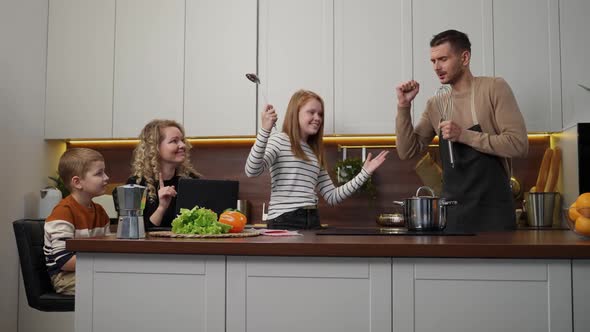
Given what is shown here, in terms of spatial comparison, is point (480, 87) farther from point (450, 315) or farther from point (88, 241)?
point (88, 241)

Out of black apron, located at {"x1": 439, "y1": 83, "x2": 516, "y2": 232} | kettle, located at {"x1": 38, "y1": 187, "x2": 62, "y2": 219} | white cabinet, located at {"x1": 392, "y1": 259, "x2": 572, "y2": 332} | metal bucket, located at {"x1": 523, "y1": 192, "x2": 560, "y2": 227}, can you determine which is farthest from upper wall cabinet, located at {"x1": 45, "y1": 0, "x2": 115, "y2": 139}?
white cabinet, located at {"x1": 392, "y1": 259, "x2": 572, "y2": 332}

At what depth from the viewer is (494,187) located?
2.63m

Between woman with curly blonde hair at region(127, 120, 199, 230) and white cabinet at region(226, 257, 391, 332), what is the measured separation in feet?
4.17

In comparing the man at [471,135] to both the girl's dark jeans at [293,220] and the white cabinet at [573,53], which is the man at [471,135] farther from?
the white cabinet at [573,53]

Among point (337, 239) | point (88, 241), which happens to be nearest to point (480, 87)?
point (337, 239)

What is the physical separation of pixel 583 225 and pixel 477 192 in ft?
2.85

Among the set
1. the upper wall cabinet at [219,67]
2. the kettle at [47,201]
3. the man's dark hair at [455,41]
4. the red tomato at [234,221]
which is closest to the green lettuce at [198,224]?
the red tomato at [234,221]

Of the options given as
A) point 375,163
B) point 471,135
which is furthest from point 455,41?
Result: point 375,163

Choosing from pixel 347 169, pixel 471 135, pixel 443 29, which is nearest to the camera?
pixel 471 135

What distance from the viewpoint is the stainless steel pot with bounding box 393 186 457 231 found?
2080mm

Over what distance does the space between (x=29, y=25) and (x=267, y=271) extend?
2647 mm

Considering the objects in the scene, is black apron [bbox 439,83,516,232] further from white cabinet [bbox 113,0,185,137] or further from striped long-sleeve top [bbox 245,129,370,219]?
white cabinet [bbox 113,0,185,137]

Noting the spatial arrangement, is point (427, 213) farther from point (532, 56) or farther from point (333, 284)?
point (532, 56)

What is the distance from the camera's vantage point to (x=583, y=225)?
177cm
